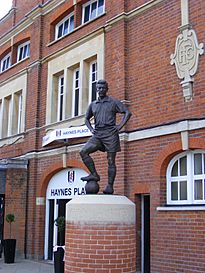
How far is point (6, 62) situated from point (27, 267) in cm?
1133

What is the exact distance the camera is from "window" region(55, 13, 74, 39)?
55.8 feet

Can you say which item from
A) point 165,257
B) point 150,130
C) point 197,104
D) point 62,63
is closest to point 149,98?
point 150,130

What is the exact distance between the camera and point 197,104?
10.9 metres

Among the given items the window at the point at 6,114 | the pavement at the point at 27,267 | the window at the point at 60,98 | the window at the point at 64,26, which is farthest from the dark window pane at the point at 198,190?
the window at the point at 6,114

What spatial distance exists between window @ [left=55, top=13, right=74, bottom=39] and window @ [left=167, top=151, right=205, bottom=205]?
26.0 ft

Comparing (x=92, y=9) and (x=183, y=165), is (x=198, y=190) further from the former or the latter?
(x=92, y=9)

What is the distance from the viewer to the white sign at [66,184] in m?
15.0

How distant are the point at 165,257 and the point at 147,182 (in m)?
2.04

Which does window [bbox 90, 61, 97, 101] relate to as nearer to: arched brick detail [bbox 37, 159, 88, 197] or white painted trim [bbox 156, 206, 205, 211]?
arched brick detail [bbox 37, 159, 88, 197]

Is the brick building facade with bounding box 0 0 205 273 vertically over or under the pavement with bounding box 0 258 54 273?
over

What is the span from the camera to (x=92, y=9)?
16.0 metres

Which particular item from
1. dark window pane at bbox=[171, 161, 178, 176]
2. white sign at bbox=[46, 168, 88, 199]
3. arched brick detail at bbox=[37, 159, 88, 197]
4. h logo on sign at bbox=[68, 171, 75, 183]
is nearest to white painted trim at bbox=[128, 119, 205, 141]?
dark window pane at bbox=[171, 161, 178, 176]

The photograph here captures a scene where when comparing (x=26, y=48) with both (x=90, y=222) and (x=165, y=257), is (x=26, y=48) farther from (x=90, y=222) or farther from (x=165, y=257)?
(x=90, y=222)

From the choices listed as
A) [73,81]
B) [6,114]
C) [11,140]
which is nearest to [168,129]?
[73,81]
